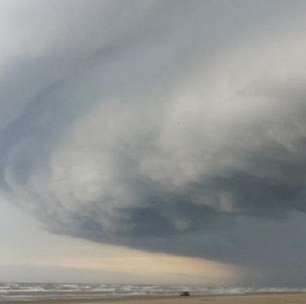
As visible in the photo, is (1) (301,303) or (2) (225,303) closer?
(1) (301,303)

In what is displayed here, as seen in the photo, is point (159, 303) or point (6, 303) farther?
point (159, 303)

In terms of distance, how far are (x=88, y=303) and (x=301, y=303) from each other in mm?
29342

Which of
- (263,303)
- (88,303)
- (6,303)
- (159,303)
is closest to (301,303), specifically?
(263,303)

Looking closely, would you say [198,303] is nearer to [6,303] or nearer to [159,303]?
[159,303]

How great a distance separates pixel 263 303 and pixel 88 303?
27.8 meters

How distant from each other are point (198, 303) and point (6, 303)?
1096 inches

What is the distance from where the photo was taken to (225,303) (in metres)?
80.8

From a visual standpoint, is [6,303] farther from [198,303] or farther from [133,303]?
[198,303]

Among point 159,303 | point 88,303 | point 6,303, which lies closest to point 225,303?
point 159,303

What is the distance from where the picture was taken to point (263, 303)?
82.1 meters

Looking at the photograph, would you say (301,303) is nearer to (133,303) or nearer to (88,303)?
(133,303)

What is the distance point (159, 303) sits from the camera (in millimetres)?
77938

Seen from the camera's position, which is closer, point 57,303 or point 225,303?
point 57,303

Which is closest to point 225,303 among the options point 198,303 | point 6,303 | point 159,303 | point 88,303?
point 198,303
